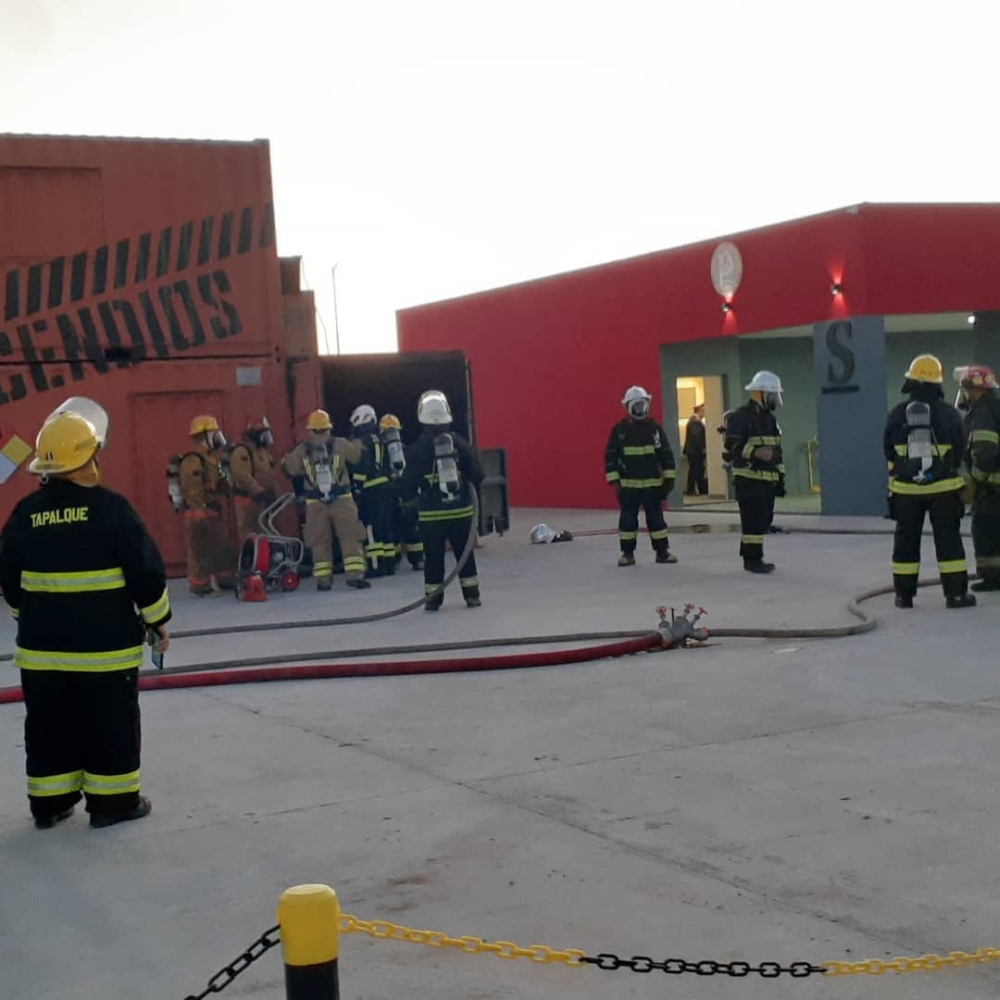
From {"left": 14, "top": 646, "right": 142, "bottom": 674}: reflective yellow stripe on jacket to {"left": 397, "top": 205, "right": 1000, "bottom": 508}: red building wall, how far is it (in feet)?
50.9

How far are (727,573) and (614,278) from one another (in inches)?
473

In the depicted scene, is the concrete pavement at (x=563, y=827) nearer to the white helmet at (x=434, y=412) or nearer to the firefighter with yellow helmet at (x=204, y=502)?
the white helmet at (x=434, y=412)

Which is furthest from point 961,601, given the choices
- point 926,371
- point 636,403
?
point 636,403

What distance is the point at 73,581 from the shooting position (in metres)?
5.59

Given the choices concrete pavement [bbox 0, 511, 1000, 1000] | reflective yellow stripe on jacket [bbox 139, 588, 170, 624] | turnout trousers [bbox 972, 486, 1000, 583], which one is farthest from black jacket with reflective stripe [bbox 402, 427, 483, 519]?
reflective yellow stripe on jacket [bbox 139, 588, 170, 624]

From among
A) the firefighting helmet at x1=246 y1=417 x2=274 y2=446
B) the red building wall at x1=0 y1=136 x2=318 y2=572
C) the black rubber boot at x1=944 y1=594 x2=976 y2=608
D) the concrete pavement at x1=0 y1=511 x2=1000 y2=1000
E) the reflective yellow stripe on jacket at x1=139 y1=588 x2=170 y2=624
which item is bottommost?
the concrete pavement at x1=0 y1=511 x2=1000 y2=1000

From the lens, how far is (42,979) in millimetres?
3889

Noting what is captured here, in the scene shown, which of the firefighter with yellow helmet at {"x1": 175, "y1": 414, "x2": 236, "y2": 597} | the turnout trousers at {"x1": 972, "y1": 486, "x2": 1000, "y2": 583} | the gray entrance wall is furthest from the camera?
the gray entrance wall

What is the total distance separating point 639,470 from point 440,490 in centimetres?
383

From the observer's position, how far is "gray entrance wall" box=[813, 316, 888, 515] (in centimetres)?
1933

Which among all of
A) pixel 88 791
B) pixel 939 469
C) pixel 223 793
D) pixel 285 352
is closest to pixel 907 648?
pixel 939 469

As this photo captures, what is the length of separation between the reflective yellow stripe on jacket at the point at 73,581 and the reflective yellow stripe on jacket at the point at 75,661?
0.82 feet

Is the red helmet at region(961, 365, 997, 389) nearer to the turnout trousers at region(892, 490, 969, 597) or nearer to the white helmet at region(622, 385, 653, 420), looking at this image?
the turnout trousers at region(892, 490, 969, 597)

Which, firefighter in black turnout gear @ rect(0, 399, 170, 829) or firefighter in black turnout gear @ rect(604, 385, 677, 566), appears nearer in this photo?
firefighter in black turnout gear @ rect(0, 399, 170, 829)
